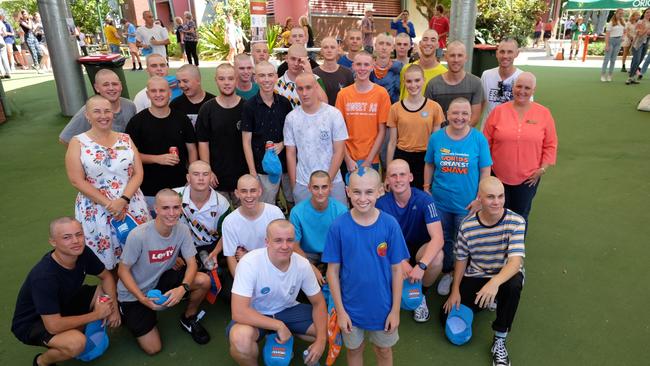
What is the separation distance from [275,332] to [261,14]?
8.95 metres

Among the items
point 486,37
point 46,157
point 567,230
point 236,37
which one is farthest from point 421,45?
point 486,37

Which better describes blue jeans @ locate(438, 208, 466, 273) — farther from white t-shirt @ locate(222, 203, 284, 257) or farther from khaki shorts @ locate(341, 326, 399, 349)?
white t-shirt @ locate(222, 203, 284, 257)

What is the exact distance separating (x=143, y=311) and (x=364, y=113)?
8.06 ft

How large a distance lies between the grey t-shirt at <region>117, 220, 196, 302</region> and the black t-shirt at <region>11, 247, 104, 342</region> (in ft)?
0.83

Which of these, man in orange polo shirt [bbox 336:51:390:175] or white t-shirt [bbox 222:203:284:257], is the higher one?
man in orange polo shirt [bbox 336:51:390:175]

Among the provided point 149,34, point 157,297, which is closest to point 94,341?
point 157,297

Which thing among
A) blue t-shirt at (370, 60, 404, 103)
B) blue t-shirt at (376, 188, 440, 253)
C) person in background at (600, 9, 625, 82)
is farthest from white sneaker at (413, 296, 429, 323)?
person in background at (600, 9, 625, 82)

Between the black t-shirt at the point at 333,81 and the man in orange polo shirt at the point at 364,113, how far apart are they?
528mm

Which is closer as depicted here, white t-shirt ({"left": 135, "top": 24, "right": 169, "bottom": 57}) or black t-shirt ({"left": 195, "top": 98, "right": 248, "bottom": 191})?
black t-shirt ({"left": 195, "top": 98, "right": 248, "bottom": 191})

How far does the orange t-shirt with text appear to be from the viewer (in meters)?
3.98

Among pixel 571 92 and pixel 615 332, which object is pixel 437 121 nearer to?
pixel 615 332

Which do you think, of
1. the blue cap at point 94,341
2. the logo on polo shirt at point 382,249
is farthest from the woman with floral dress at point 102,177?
the logo on polo shirt at point 382,249

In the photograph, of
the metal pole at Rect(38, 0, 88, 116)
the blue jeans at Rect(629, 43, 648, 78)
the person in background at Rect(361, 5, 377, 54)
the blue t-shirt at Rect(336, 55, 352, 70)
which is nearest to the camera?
the blue t-shirt at Rect(336, 55, 352, 70)

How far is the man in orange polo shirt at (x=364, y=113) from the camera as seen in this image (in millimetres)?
Answer: 3969
